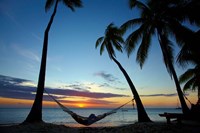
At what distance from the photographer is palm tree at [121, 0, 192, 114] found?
9.87 meters

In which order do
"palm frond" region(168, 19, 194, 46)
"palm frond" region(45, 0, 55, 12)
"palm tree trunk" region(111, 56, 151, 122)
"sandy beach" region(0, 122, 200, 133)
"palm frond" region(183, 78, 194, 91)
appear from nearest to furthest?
"sandy beach" region(0, 122, 200, 133) < "palm frond" region(168, 19, 194, 46) < "palm tree trunk" region(111, 56, 151, 122) < "palm frond" region(45, 0, 55, 12) < "palm frond" region(183, 78, 194, 91)

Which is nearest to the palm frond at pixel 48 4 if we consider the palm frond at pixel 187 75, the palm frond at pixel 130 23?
the palm frond at pixel 130 23

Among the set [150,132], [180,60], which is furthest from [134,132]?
[180,60]

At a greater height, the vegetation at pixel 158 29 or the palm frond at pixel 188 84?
the vegetation at pixel 158 29

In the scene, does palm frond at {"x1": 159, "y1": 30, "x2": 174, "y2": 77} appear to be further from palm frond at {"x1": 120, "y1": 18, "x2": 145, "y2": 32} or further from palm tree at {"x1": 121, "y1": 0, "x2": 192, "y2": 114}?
palm frond at {"x1": 120, "y1": 18, "x2": 145, "y2": 32}

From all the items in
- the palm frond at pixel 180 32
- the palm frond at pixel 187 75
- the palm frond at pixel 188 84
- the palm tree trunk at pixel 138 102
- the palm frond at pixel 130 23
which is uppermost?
the palm frond at pixel 130 23

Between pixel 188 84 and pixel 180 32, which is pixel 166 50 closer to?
pixel 180 32

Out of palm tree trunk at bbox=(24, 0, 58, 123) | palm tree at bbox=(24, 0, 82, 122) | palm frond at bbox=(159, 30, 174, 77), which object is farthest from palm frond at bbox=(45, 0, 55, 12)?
palm frond at bbox=(159, 30, 174, 77)

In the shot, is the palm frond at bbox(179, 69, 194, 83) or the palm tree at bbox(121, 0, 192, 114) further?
the palm frond at bbox(179, 69, 194, 83)

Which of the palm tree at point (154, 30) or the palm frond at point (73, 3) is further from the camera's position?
the palm frond at point (73, 3)

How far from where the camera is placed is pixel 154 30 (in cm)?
1120

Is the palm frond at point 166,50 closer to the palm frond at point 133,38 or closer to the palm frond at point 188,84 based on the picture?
the palm frond at point 133,38

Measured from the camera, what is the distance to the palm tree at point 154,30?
388 inches

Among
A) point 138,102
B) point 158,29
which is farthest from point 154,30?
point 138,102
